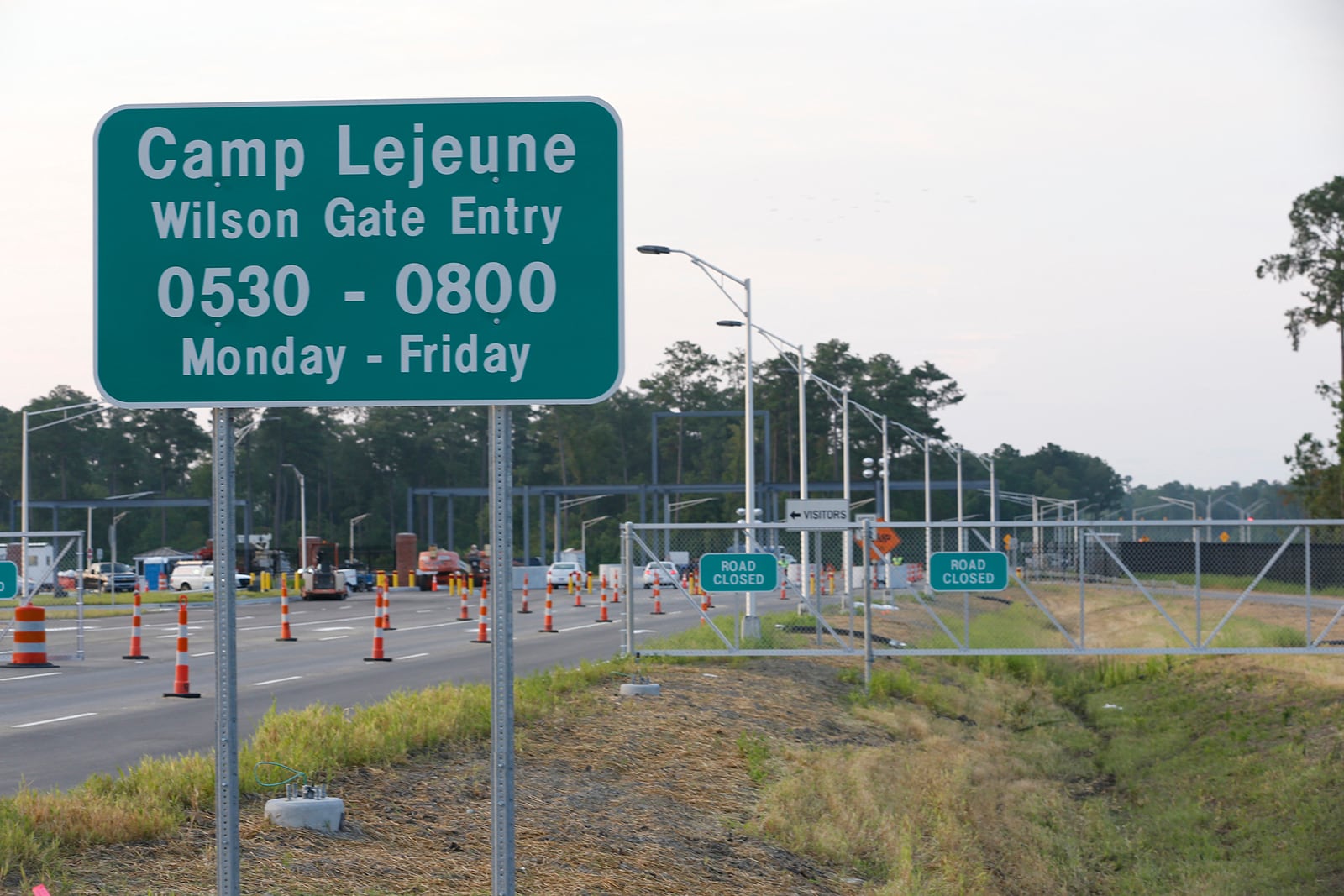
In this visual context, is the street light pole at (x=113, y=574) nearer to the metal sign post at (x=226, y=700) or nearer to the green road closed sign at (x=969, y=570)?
the green road closed sign at (x=969, y=570)

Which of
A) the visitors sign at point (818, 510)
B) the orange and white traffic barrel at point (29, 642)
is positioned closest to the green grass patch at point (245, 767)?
the orange and white traffic barrel at point (29, 642)

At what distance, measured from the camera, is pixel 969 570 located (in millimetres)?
20344

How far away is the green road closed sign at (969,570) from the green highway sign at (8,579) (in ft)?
41.4

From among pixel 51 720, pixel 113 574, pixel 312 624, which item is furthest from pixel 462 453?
pixel 51 720

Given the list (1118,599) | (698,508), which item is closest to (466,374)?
(1118,599)

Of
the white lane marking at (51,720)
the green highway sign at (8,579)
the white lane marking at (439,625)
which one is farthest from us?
the white lane marking at (439,625)

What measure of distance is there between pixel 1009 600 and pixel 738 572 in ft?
57.4

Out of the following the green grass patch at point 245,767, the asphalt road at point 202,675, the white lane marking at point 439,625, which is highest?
the green grass patch at point 245,767

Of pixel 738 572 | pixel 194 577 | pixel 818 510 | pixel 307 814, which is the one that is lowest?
pixel 194 577

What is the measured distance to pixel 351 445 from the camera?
14012 centimetres

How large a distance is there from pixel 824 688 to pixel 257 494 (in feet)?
393

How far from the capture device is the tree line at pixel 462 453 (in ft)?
421

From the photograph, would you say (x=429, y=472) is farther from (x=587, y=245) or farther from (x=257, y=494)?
(x=587, y=245)

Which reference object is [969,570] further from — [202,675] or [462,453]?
[462,453]
